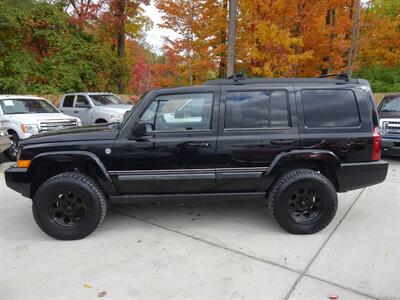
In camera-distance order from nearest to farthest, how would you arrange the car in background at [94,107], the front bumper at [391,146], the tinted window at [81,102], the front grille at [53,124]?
the front bumper at [391,146]
the front grille at [53,124]
the car in background at [94,107]
the tinted window at [81,102]

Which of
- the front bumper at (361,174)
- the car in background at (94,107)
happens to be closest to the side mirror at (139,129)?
the front bumper at (361,174)

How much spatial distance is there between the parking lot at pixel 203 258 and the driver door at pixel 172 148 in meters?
0.63

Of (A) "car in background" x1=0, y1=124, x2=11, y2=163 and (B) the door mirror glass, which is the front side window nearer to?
(B) the door mirror glass

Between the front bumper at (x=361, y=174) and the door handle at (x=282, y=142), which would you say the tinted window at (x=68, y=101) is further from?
the front bumper at (x=361, y=174)

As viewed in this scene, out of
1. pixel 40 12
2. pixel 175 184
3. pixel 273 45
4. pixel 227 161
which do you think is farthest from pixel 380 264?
pixel 40 12

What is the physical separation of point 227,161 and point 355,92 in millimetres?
1722

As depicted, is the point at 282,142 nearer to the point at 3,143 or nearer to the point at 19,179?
the point at 19,179

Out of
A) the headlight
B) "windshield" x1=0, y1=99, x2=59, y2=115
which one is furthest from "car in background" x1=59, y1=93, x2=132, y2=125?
the headlight

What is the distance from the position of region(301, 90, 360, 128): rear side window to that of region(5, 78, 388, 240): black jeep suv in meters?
0.01

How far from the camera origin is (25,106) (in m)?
8.14

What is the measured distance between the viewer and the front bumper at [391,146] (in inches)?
270

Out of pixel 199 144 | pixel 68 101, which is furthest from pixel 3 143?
pixel 68 101

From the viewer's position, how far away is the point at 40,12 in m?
15.5

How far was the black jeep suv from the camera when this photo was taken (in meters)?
3.46
